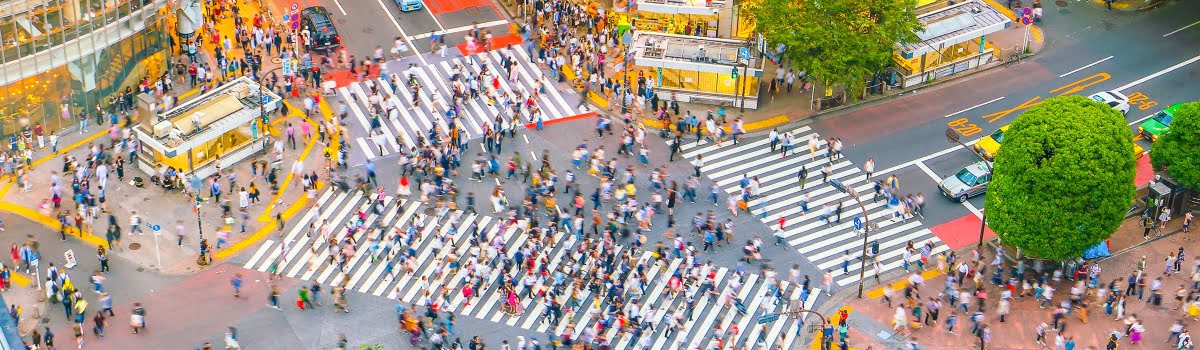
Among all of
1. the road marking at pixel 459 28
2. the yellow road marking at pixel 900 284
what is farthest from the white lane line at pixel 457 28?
the yellow road marking at pixel 900 284

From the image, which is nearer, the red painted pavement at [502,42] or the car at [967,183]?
the car at [967,183]

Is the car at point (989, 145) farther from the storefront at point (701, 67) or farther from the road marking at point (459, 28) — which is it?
the road marking at point (459, 28)

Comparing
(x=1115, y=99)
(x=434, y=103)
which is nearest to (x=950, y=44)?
(x=1115, y=99)

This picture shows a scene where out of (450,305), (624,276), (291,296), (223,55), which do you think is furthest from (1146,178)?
(223,55)

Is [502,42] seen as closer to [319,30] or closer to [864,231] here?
[319,30]

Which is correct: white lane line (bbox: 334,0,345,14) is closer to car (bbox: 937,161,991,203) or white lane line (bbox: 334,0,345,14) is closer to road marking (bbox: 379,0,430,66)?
road marking (bbox: 379,0,430,66)

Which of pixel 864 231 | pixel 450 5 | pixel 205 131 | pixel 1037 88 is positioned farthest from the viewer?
pixel 450 5

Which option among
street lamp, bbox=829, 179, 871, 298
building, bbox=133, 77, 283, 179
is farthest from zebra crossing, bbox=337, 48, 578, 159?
street lamp, bbox=829, 179, 871, 298
